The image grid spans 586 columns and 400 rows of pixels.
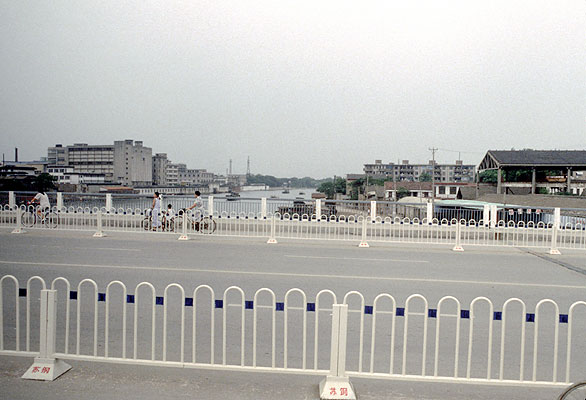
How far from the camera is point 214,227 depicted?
19.3 meters

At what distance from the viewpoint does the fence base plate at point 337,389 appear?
4.66 meters

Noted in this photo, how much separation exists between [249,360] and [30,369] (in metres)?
2.42

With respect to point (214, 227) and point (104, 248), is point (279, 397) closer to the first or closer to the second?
point (104, 248)

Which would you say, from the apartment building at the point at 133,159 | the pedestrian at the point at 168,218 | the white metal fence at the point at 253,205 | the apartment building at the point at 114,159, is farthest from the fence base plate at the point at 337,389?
the apartment building at the point at 133,159

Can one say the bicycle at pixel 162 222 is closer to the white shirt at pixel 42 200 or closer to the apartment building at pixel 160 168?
the white shirt at pixel 42 200

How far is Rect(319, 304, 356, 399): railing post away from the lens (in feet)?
15.1

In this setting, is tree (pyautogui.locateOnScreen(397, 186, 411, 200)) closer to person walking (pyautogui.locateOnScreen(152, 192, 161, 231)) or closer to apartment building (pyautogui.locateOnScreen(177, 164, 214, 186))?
apartment building (pyautogui.locateOnScreen(177, 164, 214, 186))

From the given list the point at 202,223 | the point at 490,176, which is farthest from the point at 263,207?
the point at 490,176

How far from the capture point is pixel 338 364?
15.5ft

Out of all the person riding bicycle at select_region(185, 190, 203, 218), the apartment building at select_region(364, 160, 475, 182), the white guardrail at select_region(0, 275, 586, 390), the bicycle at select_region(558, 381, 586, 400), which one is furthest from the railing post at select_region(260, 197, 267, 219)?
the apartment building at select_region(364, 160, 475, 182)

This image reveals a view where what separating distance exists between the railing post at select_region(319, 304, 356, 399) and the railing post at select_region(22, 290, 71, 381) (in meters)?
2.92

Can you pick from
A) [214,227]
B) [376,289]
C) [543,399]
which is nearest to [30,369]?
[543,399]

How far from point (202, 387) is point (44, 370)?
175cm

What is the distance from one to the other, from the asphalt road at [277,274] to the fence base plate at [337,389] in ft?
0.63
